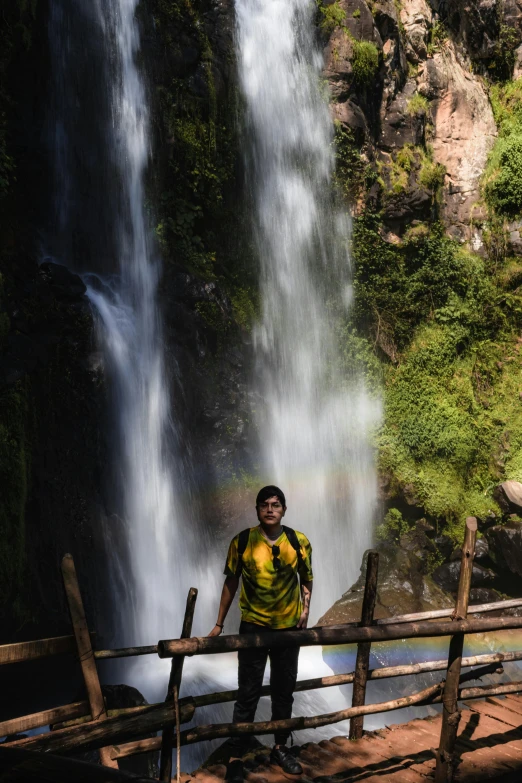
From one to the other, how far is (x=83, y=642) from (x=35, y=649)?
226 millimetres

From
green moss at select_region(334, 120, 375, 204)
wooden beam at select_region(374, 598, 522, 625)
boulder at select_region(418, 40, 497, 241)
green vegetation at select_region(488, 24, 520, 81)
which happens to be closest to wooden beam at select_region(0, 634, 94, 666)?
wooden beam at select_region(374, 598, 522, 625)

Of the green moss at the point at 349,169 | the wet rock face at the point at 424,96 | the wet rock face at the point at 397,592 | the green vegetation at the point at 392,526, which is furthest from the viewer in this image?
the wet rock face at the point at 424,96

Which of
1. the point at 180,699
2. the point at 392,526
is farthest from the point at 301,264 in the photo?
the point at 180,699

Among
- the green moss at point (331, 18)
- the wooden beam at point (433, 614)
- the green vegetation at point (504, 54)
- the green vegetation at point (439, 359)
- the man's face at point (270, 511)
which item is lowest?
the wooden beam at point (433, 614)

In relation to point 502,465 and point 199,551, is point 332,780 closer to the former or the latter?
point 199,551

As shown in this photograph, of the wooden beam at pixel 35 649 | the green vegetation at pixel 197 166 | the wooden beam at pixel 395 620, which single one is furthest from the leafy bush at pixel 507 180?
the wooden beam at pixel 35 649

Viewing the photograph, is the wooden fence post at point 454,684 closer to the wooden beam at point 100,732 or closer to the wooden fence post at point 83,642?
the wooden beam at point 100,732

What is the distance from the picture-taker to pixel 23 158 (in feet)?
38.9

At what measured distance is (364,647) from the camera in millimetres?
4137

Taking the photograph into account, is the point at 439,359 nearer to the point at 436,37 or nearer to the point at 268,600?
the point at 436,37

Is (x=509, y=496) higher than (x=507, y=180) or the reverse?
the reverse

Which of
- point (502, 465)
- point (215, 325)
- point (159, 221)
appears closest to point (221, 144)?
point (159, 221)

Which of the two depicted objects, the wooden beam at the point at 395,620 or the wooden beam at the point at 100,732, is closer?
the wooden beam at the point at 100,732

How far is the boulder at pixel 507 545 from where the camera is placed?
10219 mm
